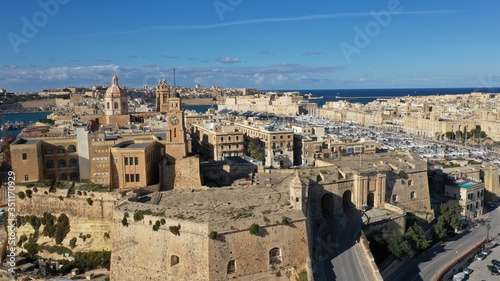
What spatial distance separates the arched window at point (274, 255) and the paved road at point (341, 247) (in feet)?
8.81

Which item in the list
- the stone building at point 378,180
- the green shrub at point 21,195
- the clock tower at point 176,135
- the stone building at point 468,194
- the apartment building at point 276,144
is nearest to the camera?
the green shrub at point 21,195

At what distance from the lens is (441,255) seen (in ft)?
105

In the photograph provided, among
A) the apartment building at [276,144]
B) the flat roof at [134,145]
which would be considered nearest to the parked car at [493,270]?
the apartment building at [276,144]

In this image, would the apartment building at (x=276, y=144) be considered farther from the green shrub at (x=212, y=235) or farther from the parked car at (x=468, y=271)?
the green shrub at (x=212, y=235)

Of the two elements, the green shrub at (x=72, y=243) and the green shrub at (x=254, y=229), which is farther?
the green shrub at (x=72, y=243)

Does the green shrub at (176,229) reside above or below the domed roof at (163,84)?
below

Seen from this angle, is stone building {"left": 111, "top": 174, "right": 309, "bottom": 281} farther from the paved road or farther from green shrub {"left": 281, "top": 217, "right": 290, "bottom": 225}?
the paved road

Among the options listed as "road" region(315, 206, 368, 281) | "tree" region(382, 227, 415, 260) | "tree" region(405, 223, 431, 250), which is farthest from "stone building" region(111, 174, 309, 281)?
"tree" region(405, 223, 431, 250)

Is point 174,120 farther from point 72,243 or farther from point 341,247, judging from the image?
point 341,247

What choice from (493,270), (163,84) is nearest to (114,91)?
(163,84)

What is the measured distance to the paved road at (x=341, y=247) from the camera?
22.8 metres

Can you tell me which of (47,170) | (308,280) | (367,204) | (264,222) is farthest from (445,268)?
(47,170)

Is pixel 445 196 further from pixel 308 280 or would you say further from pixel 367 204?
pixel 308 280

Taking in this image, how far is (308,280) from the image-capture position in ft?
69.1
